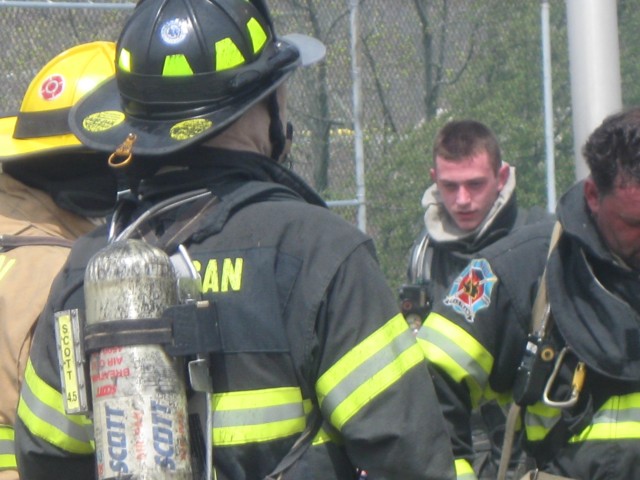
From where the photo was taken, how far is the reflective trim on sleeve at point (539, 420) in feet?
9.81

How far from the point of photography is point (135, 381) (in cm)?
204

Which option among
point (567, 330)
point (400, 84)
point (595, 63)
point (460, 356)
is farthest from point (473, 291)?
point (400, 84)

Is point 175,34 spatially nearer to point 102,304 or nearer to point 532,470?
point 102,304

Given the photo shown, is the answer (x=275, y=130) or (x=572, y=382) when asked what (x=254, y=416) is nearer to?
(x=275, y=130)

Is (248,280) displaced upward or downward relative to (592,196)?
upward

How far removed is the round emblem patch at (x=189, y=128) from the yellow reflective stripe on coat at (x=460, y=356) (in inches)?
43.7

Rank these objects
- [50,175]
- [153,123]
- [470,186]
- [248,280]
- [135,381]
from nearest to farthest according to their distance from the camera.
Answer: [135,381]
[248,280]
[153,123]
[50,175]
[470,186]

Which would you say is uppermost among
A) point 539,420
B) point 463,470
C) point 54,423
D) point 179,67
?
point 179,67

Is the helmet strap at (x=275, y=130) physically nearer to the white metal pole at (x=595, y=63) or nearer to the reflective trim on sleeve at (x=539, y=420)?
the reflective trim on sleeve at (x=539, y=420)

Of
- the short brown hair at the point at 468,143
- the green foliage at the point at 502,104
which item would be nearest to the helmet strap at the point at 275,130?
the short brown hair at the point at 468,143

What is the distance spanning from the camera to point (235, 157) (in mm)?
2293

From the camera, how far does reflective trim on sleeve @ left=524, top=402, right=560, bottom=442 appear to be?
9.81 ft

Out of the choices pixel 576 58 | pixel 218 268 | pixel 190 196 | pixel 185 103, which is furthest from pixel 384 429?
pixel 576 58

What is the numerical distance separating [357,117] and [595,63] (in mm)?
1890
